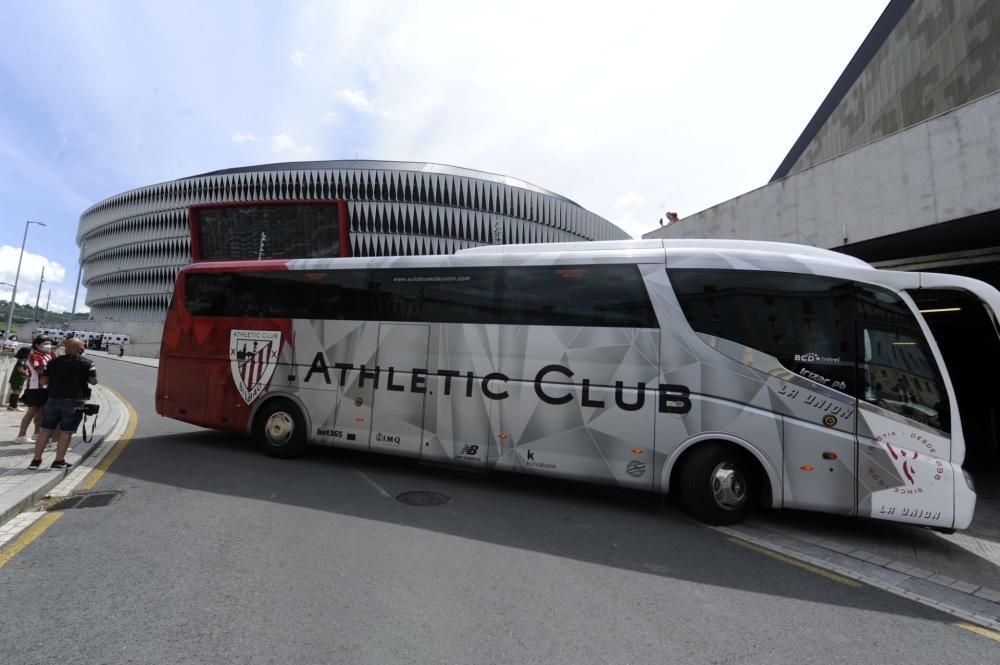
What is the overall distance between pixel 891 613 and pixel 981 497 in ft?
20.7

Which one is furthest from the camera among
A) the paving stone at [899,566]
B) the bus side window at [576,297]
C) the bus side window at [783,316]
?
the bus side window at [576,297]

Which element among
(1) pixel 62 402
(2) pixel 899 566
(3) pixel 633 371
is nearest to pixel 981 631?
(2) pixel 899 566

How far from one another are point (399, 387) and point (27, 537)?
4.13 m

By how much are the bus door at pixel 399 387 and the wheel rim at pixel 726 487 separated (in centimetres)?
392

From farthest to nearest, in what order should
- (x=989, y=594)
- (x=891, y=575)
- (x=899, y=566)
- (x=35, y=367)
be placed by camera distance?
(x=35, y=367) < (x=899, y=566) < (x=891, y=575) < (x=989, y=594)


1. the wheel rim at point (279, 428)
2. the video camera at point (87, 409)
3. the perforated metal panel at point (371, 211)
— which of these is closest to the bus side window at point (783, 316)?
the wheel rim at point (279, 428)

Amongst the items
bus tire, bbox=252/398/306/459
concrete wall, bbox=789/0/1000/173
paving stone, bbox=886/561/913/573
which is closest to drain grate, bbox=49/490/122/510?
bus tire, bbox=252/398/306/459

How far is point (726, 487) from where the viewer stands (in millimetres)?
5699

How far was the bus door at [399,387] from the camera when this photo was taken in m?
7.26

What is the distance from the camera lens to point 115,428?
10.3m

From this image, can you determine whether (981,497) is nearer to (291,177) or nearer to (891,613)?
(891,613)

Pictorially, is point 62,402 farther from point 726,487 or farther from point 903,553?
point 903,553

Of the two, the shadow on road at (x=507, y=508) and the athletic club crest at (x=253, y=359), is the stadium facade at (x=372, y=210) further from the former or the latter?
the shadow on road at (x=507, y=508)

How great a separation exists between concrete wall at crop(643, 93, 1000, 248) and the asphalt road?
7089 millimetres
